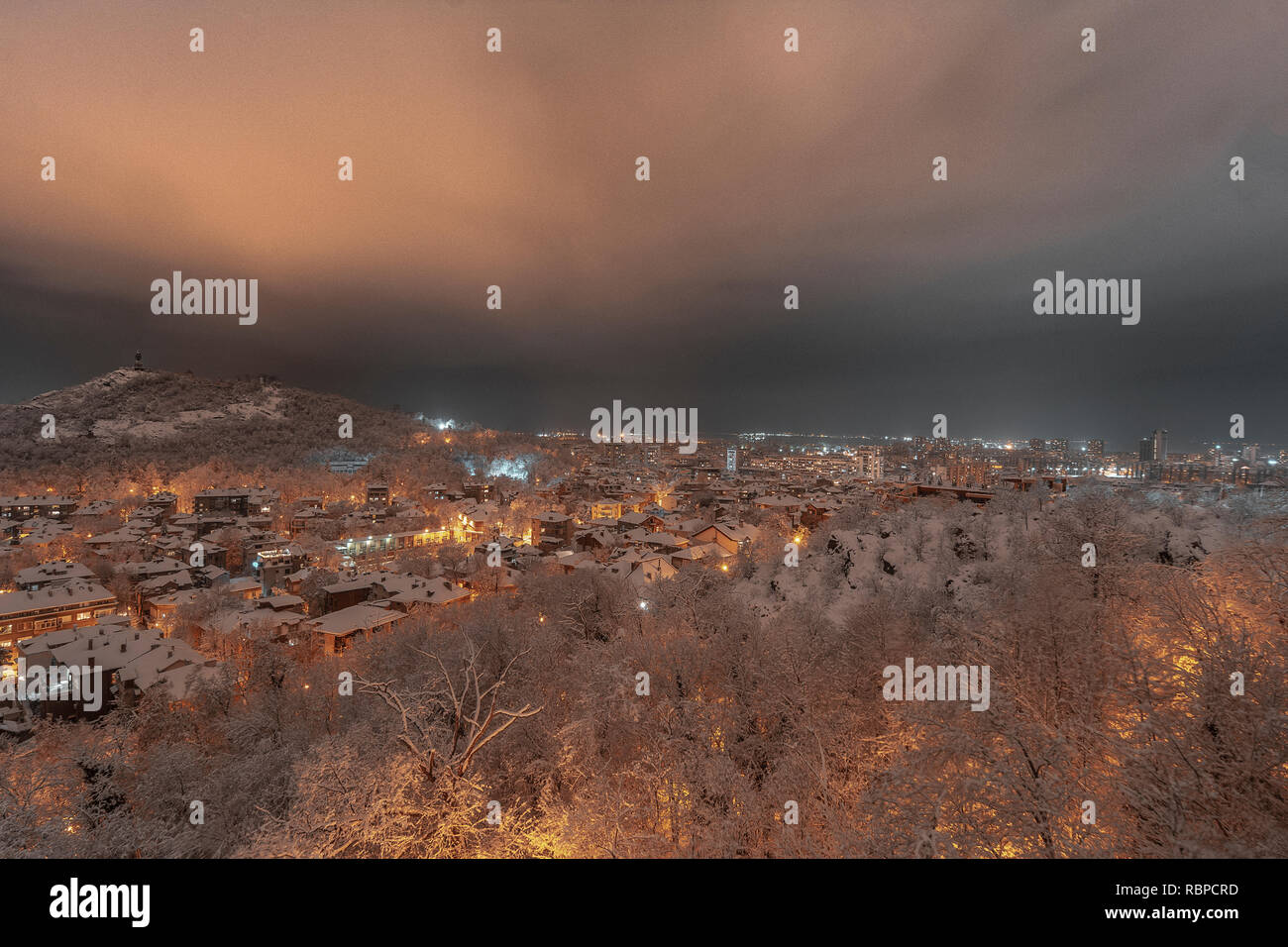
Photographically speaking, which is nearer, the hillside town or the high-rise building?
the hillside town

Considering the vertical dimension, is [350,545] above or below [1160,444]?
below

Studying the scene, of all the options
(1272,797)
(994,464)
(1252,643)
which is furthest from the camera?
(994,464)

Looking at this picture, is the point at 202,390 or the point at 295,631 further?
the point at 202,390

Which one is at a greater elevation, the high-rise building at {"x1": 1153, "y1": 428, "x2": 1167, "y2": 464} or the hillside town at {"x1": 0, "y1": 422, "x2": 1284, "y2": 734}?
the high-rise building at {"x1": 1153, "y1": 428, "x2": 1167, "y2": 464}

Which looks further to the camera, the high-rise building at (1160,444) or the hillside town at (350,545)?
the high-rise building at (1160,444)

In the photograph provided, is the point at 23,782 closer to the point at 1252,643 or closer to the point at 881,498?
the point at 1252,643

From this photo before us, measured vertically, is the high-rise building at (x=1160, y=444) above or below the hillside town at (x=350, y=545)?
above

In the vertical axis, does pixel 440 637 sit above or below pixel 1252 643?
below

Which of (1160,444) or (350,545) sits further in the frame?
(350,545)
